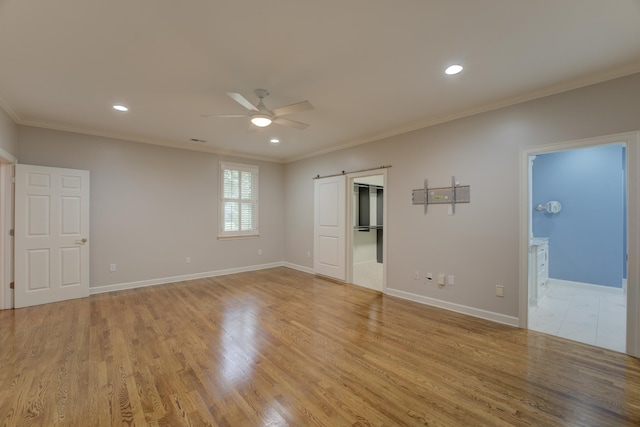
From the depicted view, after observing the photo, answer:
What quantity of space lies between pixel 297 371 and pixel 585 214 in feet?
18.8

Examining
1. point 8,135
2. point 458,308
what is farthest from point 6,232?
point 458,308

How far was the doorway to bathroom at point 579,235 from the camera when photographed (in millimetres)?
4012

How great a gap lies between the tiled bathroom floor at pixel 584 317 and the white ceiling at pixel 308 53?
2719 mm

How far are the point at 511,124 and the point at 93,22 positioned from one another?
13.9 feet

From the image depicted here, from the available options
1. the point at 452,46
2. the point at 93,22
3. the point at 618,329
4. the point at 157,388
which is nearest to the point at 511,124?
the point at 452,46

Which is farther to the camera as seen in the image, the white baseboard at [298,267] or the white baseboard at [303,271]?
the white baseboard at [298,267]

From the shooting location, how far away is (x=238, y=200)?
247 inches

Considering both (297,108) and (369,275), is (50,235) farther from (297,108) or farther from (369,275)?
(369,275)

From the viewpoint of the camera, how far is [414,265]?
14.0 feet

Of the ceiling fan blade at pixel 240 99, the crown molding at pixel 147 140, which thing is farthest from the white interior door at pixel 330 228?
the ceiling fan blade at pixel 240 99

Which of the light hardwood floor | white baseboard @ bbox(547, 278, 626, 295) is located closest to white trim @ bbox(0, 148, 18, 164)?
the light hardwood floor

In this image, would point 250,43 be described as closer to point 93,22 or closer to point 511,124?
point 93,22

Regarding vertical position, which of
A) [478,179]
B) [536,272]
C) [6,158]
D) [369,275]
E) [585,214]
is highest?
[6,158]

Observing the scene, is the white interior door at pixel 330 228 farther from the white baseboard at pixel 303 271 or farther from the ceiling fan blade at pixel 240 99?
the ceiling fan blade at pixel 240 99
